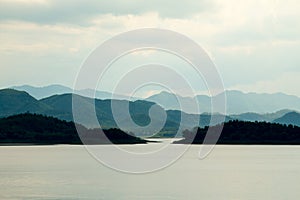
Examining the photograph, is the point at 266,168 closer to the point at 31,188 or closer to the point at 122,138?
the point at 31,188

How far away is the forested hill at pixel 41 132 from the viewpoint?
177875 millimetres

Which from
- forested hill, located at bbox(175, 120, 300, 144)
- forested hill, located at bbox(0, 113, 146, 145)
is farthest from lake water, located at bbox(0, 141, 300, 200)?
forested hill, located at bbox(0, 113, 146, 145)

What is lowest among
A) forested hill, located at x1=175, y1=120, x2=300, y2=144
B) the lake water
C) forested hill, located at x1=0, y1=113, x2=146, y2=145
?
the lake water

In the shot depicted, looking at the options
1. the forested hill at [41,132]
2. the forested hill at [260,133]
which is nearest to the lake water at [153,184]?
the forested hill at [260,133]

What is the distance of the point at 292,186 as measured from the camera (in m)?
60.1

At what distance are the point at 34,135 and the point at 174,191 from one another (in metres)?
130

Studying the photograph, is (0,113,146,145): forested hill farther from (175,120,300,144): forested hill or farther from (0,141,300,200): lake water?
(0,141,300,200): lake water

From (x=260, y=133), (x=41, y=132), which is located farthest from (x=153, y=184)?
(x=41, y=132)

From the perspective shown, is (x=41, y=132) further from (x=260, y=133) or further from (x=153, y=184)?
(x=153, y=184)

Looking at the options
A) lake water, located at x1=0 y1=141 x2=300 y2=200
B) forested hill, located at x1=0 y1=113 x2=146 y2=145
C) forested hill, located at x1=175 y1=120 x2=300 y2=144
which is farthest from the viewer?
forested hill, located at x1=0 y1=113 x2=146 y2=145

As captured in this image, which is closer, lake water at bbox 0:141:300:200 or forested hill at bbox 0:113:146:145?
lake water at bbox 0:141:300:200

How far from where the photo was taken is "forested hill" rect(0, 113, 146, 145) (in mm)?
177875

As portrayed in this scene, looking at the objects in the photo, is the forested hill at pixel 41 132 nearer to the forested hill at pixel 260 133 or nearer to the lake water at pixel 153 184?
the forested hill at pixel 260 133

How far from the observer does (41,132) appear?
181 metres
